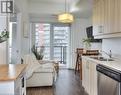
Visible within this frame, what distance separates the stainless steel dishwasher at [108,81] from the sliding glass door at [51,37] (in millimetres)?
5876

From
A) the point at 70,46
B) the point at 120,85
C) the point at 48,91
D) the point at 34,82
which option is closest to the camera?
the point at 120,85

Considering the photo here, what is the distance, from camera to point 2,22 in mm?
3795

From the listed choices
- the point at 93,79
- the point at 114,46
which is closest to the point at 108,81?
the point at 93,79

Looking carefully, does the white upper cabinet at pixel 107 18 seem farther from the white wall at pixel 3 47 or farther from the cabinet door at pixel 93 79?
the white wall at pixel 3 47

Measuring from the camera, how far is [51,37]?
9.23m

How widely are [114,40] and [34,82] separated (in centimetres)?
248

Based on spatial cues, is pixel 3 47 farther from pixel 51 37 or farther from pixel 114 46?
pixel 51 37

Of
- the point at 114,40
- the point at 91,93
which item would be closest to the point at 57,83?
the point at 91,93

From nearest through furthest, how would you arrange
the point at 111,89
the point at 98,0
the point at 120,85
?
the point at 120,85 → the point at 111,89 → the point at 98,0

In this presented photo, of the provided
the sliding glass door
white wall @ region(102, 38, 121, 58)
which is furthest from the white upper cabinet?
the sliding glass door

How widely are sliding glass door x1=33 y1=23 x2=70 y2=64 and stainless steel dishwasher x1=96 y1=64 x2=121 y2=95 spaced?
231 inches

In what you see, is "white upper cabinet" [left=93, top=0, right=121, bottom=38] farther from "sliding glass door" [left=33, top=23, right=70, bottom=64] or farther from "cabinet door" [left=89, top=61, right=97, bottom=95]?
"sliding glass door" [left=33, top=23, right=70, bottom=64]

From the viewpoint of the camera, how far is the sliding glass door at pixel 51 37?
913 cm

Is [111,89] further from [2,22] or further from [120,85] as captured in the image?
[2,22]
